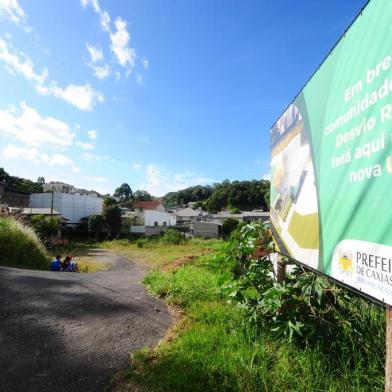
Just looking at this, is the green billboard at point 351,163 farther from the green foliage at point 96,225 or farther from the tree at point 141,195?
the tree at point 141,195

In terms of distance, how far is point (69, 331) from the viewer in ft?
14.0

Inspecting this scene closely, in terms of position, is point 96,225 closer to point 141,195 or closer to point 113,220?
point 113,220

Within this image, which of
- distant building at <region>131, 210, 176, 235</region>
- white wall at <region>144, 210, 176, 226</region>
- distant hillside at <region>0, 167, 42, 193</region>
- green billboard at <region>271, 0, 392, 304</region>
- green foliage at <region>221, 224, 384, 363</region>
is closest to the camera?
green billboard at <region>271, 0, 392, 304</region>

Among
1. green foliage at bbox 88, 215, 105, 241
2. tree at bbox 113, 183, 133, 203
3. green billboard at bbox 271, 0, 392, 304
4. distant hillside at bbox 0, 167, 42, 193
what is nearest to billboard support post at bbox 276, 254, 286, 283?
green billboard at bbox 271, 0, 392, 304

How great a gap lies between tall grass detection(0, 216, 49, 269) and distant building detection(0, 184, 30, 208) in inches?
1458

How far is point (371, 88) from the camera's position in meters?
1.89

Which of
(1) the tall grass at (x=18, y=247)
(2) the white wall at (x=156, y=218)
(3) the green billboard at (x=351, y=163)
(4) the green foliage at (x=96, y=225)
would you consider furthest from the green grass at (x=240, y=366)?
(2) the white wall at (x=156, y=218)

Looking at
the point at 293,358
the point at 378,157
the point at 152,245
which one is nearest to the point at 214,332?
the point at 293,358

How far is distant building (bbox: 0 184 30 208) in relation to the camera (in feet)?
144

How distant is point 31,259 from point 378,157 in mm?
12304

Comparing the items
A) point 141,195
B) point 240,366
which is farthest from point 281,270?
point 141,195

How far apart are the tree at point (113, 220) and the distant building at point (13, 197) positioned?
14.6m

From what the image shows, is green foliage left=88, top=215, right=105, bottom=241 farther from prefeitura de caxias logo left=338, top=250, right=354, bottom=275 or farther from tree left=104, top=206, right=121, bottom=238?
prefeitura de caxias logo left=338, top=250, right=354, bottom=275

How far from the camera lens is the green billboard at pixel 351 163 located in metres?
1.71
